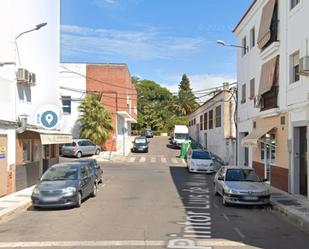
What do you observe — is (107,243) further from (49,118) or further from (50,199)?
(49,118)

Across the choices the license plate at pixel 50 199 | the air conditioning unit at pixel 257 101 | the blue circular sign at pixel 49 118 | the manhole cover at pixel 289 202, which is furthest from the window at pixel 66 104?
the manhole cover at pixel 289 202

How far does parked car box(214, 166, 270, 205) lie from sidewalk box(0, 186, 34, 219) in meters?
7.40

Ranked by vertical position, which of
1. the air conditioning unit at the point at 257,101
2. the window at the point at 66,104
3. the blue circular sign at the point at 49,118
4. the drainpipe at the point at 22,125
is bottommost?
the drainpipe at the point at 22,125

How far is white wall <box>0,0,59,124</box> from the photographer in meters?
20.8

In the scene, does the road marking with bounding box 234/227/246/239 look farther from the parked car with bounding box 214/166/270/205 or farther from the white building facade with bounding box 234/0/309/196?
the white building facade with bounding box 234/0/309/196

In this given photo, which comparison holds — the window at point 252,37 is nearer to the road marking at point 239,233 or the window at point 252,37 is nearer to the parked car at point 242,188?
the parked car at point 242,188

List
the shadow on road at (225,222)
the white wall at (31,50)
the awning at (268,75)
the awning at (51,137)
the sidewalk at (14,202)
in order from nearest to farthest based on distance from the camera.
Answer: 1. the shadow on road at (225,222)
2. the sidewalk at (14,202)
3. the white wall at (31,50)
4. the awning at (51,137)
5. the awning at (268,75)

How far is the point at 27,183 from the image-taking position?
77.8ft

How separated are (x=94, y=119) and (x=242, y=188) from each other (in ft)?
107

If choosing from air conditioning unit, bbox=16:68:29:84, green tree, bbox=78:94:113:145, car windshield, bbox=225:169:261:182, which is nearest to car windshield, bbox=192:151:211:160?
car windshield, bbox=225:169:261:182

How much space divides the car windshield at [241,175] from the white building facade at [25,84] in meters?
9.02

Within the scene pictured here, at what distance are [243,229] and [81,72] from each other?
137ft

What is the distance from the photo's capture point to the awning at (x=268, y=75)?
75.4ft

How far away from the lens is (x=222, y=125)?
139ft
